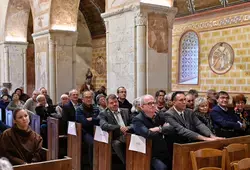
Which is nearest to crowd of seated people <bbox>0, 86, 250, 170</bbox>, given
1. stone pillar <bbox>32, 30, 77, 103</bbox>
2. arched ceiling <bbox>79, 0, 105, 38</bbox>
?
stone pillar <bbox>32, 30, 77, 103</bbox>

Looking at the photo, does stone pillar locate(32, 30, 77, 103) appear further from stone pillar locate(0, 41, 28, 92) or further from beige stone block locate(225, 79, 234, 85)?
beige stone block locate(225, 79, 234, 85)

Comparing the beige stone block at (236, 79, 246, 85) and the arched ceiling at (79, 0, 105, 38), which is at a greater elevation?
the arched ceiling at (79, 0, 105, 38)

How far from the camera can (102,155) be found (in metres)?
5.66

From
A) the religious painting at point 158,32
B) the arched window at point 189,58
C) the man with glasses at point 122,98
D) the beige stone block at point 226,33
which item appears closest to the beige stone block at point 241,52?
the beige stone block at point 226,33

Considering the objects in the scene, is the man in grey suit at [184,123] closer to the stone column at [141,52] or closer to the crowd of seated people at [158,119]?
the crowd of seated people at [158,119]

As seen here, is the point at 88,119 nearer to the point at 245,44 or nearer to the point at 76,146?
the point at 76,146

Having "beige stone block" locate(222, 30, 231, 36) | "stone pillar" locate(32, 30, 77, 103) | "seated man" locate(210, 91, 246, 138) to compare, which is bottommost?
"seated man" locate(210, 91, 246, 138)

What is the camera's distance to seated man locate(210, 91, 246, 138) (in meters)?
5.74

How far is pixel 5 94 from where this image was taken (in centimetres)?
1019

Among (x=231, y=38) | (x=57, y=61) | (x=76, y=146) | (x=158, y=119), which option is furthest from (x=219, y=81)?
(x=158, y=119)

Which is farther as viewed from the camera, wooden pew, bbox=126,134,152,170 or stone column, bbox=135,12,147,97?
stone column, bbox=135,12,147,97

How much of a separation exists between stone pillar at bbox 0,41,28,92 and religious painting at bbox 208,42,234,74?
323 inches

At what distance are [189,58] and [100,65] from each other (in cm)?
656

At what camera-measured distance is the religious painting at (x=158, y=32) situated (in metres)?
7.74
